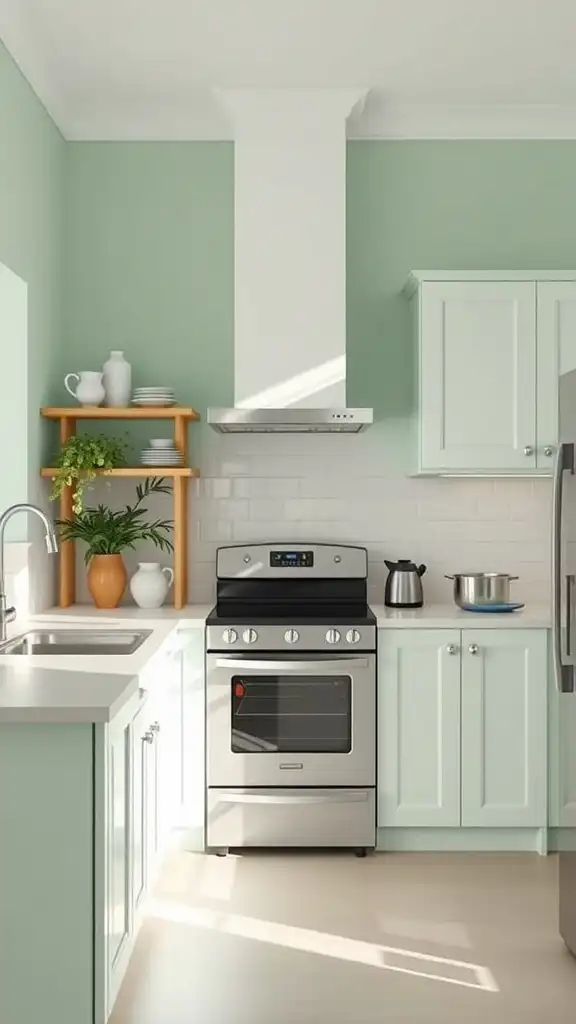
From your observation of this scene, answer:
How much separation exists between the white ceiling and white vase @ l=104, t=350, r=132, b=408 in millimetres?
1063

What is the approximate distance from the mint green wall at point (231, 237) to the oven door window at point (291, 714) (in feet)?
4.20

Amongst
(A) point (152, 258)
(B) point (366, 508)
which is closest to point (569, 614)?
(B) point (366, 508)

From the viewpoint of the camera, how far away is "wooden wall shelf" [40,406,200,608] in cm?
441

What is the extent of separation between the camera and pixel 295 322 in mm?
4430

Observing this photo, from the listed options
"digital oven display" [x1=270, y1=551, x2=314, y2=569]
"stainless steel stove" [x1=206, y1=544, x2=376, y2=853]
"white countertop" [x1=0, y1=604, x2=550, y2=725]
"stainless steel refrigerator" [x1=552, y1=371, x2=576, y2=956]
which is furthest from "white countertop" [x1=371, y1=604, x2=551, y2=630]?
"stainless steel refrigerator" [x1=552, y1=371, x2=576, y2=956]

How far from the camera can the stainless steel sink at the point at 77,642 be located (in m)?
3.51

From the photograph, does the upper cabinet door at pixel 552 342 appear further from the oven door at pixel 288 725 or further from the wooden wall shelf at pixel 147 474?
the wooden wall shelf at pixel 147 474

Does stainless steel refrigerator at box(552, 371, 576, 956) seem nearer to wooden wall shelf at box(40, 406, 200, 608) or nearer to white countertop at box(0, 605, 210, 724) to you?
white countertop at box(0, 605, 210, 724)

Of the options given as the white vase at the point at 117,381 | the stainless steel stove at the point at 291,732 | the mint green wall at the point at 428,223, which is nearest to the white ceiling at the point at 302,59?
the mint green wall at the point at 428,223

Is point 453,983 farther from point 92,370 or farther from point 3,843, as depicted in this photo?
point 92,370

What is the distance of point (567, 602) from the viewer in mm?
3119

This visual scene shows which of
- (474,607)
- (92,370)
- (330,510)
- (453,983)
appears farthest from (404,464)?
(453,983)

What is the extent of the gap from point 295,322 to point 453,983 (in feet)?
8.58

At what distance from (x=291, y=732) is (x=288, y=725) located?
30 millimetres
